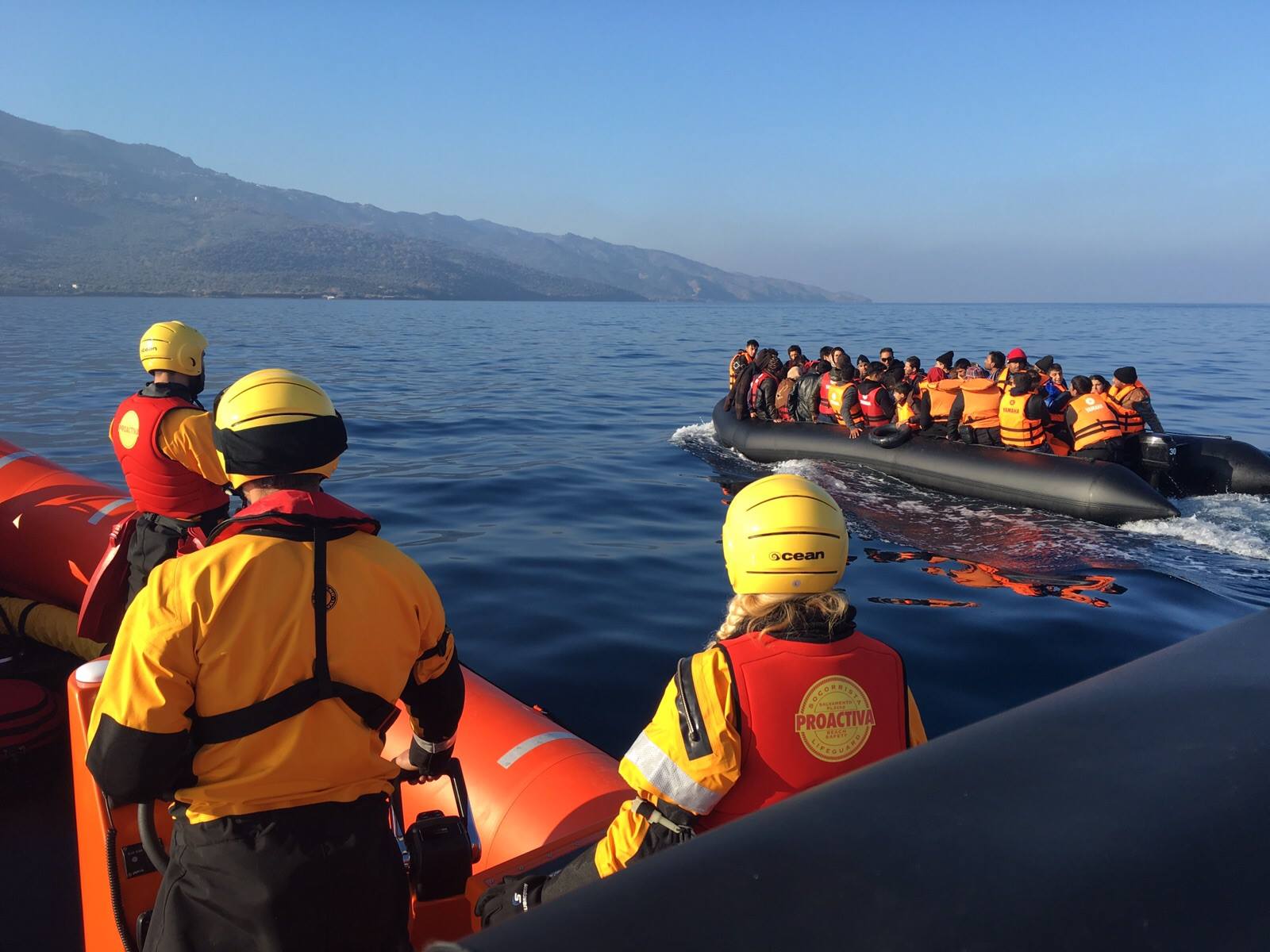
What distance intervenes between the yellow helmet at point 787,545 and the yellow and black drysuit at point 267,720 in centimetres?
68

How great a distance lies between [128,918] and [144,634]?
3.40 feet

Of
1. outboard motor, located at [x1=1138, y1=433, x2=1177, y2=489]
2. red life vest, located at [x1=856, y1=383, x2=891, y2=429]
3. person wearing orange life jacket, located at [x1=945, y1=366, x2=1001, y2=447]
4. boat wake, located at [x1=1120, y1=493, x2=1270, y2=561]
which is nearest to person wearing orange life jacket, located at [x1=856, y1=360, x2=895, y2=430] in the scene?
red life vest, located at [x1=856, y1=383, x2=891, y2=429]

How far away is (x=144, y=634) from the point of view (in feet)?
5.12

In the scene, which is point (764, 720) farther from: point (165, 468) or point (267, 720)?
point (165, 468)

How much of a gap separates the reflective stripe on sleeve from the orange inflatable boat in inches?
25.7

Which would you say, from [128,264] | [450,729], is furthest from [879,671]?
[128,264]

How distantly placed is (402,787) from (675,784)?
1871 millimetres

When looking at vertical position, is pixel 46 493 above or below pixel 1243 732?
below

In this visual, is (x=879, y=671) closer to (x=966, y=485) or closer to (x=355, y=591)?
(x=355, y=591)

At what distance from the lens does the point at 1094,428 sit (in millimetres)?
9586

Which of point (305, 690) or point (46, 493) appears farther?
point (46, 493)

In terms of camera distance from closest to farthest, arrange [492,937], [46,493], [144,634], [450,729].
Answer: [492,937] < [144,634] < [450,729] < [46,493]

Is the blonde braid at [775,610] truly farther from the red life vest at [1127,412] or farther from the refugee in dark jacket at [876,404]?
the refugee in dark jacket at [876,404]

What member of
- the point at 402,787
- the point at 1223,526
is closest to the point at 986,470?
the point at 1223,526
